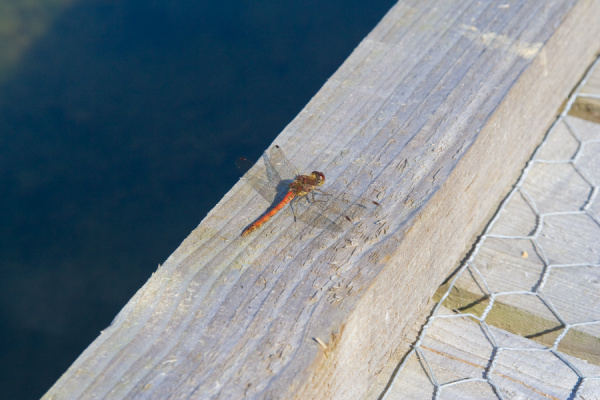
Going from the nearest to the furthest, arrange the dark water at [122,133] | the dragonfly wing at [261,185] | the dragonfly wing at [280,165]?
1. the dragonfly wing at [261,185]
2. the dragonfly wing at [280,165]
3. the dark water at [122,133]

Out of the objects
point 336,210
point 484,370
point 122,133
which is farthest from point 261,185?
point 122,133

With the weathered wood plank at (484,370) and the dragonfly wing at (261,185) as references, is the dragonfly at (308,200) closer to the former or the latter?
the dragonfly wing at (261,185)

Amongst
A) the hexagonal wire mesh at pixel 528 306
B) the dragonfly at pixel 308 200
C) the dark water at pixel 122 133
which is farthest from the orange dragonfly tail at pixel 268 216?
the dark water at pixel 122 133

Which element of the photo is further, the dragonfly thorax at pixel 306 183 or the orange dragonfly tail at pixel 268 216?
the dragonfly thorax at pixel 306 183

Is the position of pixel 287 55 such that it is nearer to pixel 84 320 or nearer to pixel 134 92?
pixel 134 92

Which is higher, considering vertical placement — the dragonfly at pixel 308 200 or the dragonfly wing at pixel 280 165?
the dragonfly wing at pixel 280 165

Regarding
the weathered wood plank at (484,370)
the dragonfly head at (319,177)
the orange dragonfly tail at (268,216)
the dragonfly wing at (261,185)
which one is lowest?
the weathered wood plank at (484,370)

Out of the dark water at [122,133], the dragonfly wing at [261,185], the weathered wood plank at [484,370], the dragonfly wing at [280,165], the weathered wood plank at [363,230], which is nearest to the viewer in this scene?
the weathered wood plank at [363,230]
